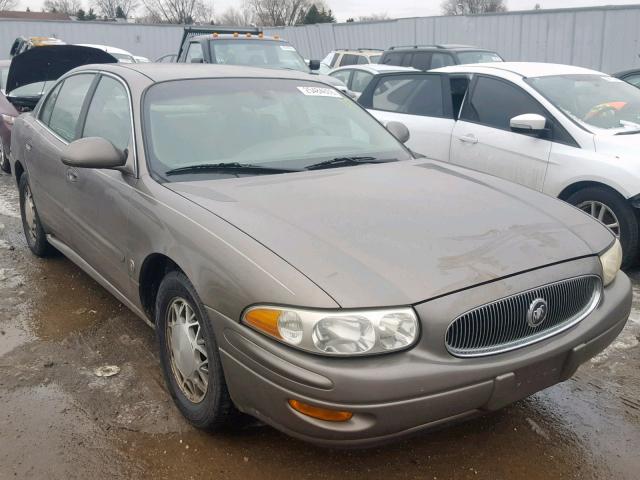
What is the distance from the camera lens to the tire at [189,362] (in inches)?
100

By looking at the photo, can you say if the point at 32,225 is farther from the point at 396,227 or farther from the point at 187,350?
the point at 396,227

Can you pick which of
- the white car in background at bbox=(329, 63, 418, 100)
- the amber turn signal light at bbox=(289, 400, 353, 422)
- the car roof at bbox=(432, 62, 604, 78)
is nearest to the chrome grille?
the amber turn signal light at bbox=(289, 400, 353, 422)

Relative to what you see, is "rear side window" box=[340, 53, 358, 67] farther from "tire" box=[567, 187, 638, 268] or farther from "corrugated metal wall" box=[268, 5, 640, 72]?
"tire" box=[567, 187, 638, 268]

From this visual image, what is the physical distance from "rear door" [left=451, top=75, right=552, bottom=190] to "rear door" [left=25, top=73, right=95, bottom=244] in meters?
3.41

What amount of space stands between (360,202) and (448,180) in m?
0.69

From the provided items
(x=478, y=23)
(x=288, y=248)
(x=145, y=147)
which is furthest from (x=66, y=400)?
(x=478, y=23)

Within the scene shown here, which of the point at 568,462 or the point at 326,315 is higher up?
the point at 326,315

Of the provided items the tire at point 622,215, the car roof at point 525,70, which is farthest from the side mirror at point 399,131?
the car roof at point 525,70

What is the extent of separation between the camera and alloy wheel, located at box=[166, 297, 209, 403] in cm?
271

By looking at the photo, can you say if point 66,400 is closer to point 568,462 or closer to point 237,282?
point 237,282

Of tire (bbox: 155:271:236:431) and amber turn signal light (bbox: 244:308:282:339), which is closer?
amber turn signal light (bbox: 244:308:282:339)

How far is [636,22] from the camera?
49.6 ft

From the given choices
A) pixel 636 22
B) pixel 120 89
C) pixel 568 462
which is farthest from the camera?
pixel 636 22

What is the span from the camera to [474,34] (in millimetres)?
18922
